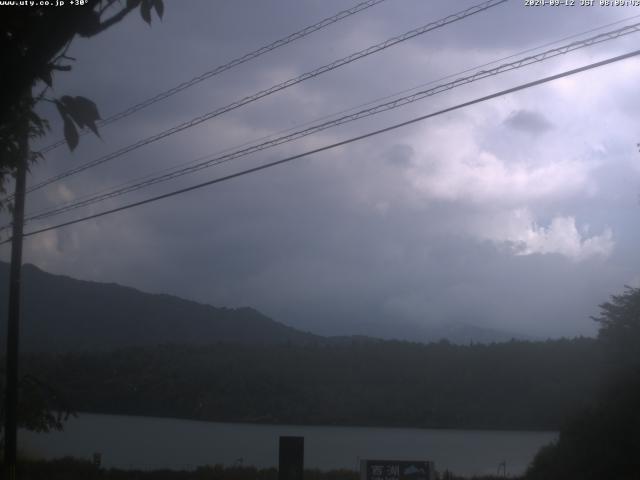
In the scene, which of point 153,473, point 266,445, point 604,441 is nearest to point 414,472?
point 604,441

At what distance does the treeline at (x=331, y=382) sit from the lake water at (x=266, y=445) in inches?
111

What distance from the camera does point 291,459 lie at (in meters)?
15.0

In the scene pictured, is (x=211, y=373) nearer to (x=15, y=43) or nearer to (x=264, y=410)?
(x=264, y=410)

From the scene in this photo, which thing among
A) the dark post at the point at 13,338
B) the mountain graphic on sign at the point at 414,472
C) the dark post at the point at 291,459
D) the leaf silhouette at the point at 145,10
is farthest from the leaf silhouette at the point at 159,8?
the dark post at the point at 13,338

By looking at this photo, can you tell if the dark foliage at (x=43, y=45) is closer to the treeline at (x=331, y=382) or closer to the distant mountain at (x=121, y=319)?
the treeline at (x=331, y=382)

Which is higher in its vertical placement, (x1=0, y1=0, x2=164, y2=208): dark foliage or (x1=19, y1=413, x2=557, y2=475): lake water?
(x1=0, y1=0, x2=164, y2=208): dark foliage

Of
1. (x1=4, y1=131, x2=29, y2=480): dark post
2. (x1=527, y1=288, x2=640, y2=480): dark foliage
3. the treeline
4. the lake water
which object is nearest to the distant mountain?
the treeline

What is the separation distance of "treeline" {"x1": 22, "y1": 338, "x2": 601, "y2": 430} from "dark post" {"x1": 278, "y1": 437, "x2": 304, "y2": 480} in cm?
2799

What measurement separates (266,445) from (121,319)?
2589 inches

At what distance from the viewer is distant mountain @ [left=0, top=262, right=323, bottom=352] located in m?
93.4

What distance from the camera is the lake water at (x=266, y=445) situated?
33.1 meters

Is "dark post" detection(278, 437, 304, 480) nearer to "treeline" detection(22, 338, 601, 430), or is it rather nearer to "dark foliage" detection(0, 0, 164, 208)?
"dark foliage" detection(0, 0, 164, 208)

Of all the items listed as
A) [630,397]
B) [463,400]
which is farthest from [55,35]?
[463,400]

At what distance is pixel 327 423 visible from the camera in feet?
168
